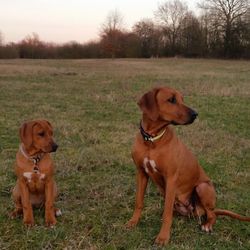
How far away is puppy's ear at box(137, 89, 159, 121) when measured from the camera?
16.2 ft

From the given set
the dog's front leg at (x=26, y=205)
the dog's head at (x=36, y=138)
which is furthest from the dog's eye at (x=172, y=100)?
the dog's front leg at (x=26, y=205)

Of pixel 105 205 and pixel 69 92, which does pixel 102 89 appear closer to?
pixel 69 92

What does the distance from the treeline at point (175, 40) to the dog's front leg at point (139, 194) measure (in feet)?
201

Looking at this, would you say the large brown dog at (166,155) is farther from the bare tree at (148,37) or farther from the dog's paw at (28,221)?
the bare tree at (148,37)

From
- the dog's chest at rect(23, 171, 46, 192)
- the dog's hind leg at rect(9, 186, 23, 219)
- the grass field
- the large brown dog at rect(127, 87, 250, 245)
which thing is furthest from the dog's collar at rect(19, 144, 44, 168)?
the large brown dog at rect(127, 87, 250, 245)

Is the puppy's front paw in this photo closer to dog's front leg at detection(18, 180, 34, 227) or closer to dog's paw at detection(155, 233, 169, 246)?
dog's front leg at detection(18, 180, 34, 227)

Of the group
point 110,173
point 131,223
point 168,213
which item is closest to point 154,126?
point 168,213

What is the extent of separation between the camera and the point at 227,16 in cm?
6950

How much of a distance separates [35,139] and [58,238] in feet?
3.76

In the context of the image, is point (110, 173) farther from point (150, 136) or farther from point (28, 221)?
point (150, 136)

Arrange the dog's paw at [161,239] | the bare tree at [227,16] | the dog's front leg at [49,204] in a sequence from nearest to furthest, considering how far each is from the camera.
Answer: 1. the dog's paw at [161,239]
2. the dog's front leg at [49,204]
3. the bare tree at [227,16]

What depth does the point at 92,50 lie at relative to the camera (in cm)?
7731

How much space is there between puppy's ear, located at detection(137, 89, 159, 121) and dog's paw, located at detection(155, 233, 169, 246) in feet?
4.22

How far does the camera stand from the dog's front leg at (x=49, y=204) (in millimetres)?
5207
